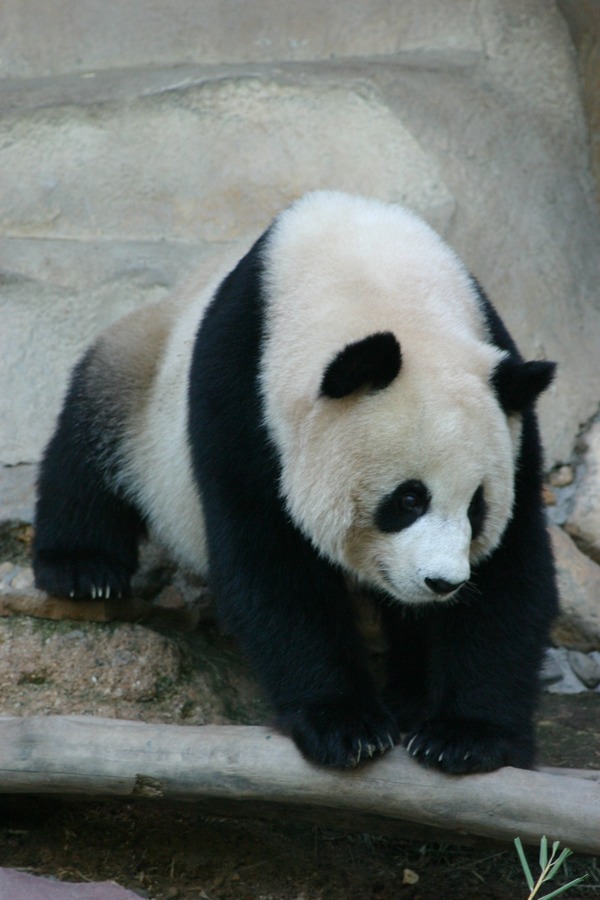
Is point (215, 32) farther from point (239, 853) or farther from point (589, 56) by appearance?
point (239, 853)

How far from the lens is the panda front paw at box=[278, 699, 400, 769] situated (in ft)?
10.3

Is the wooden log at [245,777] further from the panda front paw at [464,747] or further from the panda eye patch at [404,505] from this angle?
the panda eye patch at [404,505]

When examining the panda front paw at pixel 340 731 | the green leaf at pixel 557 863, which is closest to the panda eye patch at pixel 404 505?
the panda front paw at pixel 340 731

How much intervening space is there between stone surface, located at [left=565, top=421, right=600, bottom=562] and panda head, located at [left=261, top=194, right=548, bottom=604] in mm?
1925

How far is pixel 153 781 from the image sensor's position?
126 inches

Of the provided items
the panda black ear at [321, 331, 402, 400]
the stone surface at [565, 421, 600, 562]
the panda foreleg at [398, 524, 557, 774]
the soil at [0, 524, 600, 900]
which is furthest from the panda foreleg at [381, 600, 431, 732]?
the stone surface at [565, 421, 600, 562]

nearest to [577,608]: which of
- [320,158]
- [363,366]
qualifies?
[363,366]

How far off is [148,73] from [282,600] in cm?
361

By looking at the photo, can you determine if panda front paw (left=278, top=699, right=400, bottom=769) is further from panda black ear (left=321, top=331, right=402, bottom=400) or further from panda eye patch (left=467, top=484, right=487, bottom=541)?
panda black ear (left=321, top=331, right=402, bottom=400)

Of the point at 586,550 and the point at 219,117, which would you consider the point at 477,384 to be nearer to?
the point at 586,550

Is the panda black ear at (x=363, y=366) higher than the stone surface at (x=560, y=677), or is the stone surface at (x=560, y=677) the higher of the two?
the panda black ear at (x=363, y=366)

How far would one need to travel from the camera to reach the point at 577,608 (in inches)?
197

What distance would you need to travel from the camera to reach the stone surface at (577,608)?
4996 mm

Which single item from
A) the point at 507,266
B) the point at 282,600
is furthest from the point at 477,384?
the point at 507,266
